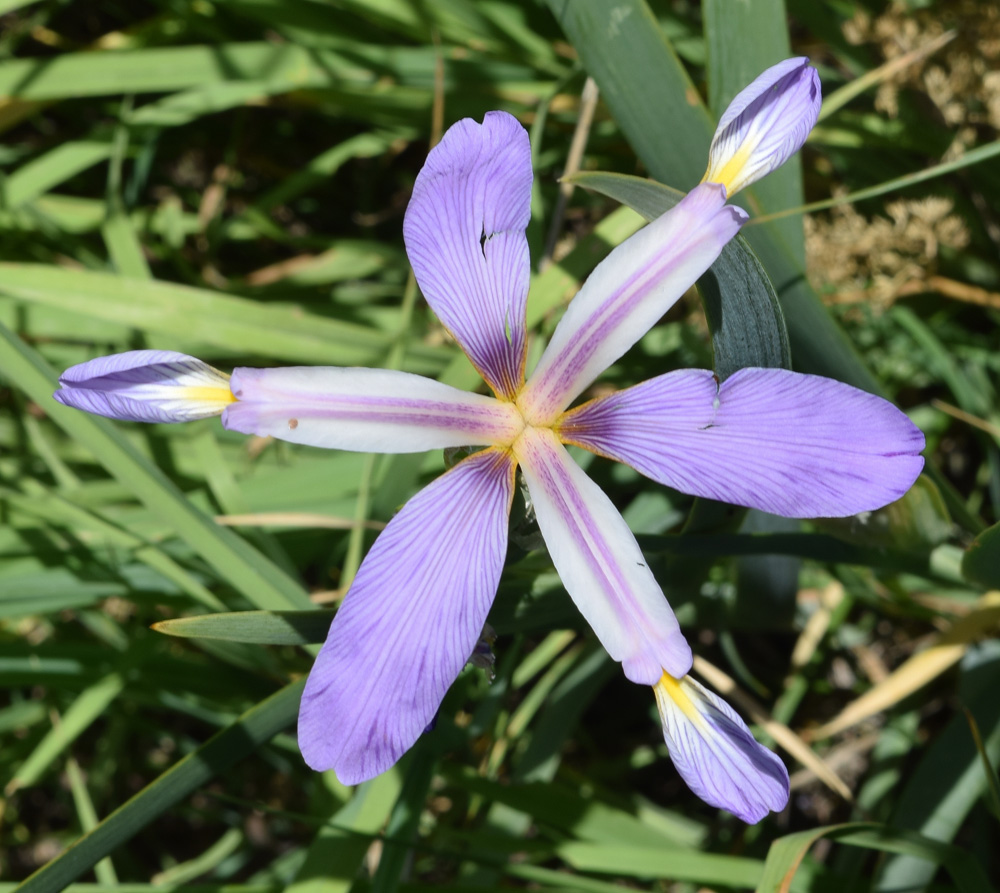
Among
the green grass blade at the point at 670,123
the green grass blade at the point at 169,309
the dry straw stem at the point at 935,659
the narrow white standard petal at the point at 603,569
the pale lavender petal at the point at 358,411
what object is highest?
the green grass blade at the point at 670,123

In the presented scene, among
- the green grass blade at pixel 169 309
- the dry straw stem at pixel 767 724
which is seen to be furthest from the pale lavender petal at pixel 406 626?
the green grass blade at pixel 169 309

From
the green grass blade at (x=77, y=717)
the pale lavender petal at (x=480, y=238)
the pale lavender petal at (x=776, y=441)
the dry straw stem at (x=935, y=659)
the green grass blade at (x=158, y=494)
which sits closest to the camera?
the pale lavender petal at (x=776, y=441)

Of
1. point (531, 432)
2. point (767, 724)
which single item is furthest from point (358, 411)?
point (767, 724)

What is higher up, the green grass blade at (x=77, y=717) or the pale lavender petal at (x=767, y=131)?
the pale lavender petal at (x=767, y=131)

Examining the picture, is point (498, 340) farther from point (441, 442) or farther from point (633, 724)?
point (633, 724)

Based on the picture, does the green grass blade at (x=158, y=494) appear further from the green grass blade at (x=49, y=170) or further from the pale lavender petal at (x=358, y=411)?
the green grass blade at (x=49, y=170)

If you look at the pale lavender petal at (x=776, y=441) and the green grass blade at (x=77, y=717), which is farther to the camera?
the green grass blade at (x=77, y=717)

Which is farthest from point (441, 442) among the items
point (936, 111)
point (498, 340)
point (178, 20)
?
point (178, 20)
